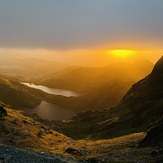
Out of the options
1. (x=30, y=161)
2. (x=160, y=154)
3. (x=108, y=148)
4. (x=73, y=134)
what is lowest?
(x=73, y=134)

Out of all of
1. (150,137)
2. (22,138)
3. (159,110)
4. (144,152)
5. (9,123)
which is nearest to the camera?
(144,152)

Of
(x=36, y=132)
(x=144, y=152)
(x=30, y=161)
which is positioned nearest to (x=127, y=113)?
(x=36, y=132)

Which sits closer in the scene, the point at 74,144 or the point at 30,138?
the point at 30,138

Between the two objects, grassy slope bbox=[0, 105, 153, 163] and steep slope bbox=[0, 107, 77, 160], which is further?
steep slope bbox=[0, 107, 77, 160]

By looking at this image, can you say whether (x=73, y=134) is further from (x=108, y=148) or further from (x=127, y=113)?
(x=108, y=148)

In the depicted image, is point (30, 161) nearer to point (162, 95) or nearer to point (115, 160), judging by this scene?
point (115, 160)

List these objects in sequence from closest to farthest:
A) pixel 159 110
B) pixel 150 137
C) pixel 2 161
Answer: pixel 2 161 < pixel 150 137 < pixel 159 110

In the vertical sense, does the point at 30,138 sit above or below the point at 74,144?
above

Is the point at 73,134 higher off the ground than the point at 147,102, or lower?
lower

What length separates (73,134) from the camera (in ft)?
636

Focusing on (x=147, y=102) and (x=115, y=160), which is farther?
(x=147, y=102)

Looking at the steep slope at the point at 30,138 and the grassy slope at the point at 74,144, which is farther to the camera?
the steep slope at the point at 30,138

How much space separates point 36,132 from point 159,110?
220ft

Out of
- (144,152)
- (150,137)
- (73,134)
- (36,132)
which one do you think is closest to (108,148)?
(150,137)
